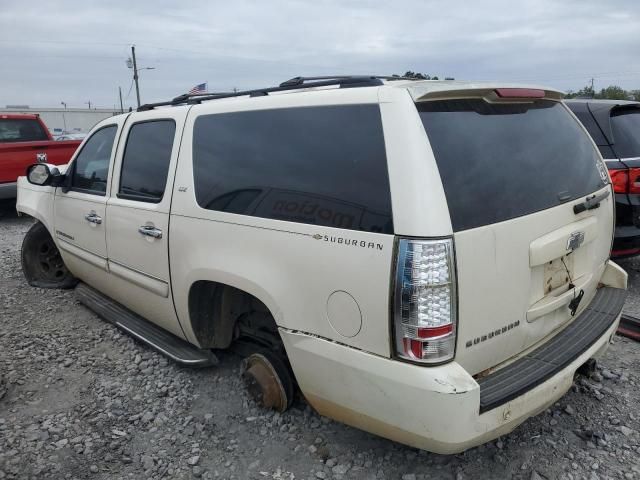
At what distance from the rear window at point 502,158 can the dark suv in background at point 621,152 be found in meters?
2.04

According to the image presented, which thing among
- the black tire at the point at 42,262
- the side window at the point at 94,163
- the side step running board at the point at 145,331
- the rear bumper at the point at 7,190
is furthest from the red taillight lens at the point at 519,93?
the rear bumper at the point at 7,190

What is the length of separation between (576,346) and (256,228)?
169cm

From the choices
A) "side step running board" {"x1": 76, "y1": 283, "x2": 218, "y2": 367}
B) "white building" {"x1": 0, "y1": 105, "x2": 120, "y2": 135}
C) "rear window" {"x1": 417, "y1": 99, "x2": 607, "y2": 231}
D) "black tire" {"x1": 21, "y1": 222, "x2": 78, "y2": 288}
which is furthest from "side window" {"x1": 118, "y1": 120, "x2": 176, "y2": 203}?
"white building" {"x1": 0, "y1": 105, "x2": 120, "y2": 135}

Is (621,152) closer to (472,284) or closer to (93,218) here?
(472,284)

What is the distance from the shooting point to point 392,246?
6.68 feet

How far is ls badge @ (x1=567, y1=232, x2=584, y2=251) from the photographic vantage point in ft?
8.41

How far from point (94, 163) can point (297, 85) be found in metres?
2.16

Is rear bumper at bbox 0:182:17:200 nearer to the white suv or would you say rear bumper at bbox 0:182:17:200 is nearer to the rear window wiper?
the white suv

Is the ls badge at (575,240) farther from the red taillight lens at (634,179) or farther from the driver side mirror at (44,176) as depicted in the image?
the driver side mirror at (44,176)

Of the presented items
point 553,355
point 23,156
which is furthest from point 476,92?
point 23,156

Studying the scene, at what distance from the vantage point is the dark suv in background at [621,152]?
4609 mm

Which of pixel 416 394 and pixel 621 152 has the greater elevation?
pixel 621 152

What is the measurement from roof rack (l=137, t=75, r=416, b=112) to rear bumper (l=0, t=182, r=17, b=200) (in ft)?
20.5

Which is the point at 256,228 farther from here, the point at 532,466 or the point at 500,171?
the point at 532,466
